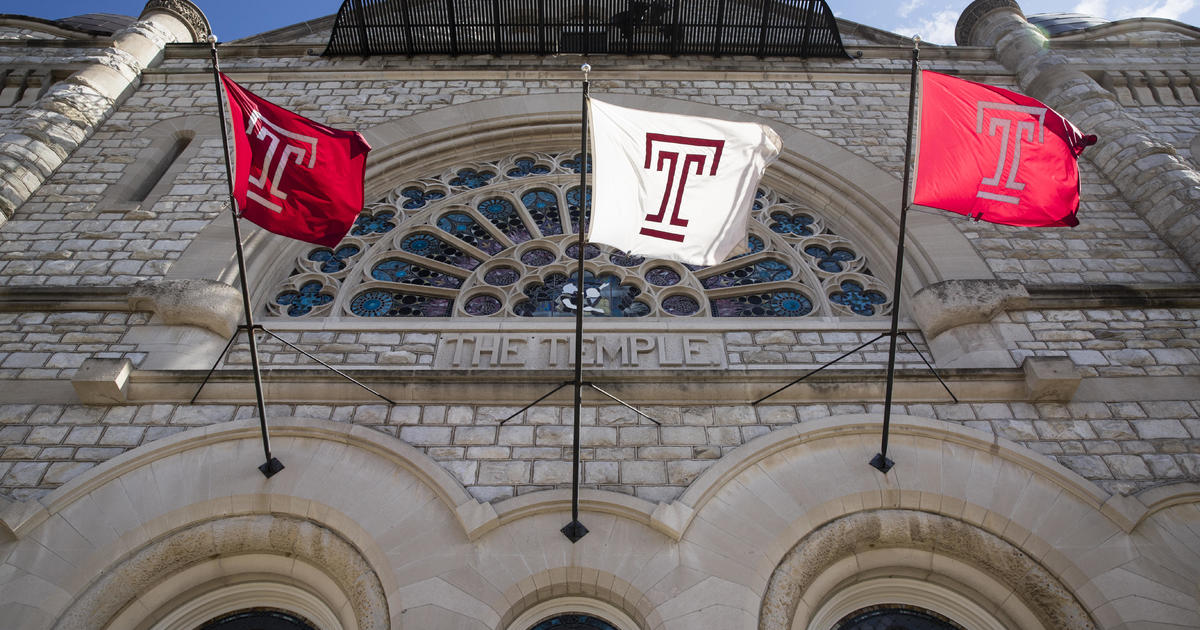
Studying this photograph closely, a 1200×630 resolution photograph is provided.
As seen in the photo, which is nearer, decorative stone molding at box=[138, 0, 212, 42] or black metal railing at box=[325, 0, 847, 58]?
black metal railing at box=[325, 0, 847, 58]

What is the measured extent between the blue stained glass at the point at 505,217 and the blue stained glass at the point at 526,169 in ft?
1.86

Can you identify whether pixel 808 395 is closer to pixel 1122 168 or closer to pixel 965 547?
pixel 965 547

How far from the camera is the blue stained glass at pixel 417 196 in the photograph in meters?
9.95

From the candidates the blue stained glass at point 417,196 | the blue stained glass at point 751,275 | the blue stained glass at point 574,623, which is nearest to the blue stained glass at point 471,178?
the blue stained glass at point 417,196

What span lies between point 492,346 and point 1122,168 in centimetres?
732

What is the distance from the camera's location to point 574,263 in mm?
8977

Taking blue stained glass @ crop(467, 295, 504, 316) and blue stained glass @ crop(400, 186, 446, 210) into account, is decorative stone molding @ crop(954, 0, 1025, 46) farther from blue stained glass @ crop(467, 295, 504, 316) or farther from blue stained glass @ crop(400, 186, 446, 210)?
blue stained glass @ crop(467, 295, 504, 316)

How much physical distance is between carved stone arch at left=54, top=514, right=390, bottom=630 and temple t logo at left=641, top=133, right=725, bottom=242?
9.99ft

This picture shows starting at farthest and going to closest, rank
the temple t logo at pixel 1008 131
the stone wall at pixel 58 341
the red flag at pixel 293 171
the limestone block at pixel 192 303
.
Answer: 1. the limestone block at pixel 192 303
2. the stone wall at pixel 58 341
3. the temple t logo at pixel 1008 131
4. the red flag at pixel 293 171

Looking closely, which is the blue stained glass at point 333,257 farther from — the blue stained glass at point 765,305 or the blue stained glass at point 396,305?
the blue stained glass at point 765,305

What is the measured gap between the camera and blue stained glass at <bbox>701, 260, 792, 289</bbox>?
8867 mm

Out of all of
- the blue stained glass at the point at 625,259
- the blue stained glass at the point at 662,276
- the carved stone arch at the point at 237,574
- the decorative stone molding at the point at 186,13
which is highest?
the decorative stone molding at the point at 186,13

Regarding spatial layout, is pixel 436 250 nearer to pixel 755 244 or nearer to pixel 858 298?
pixel 755 244

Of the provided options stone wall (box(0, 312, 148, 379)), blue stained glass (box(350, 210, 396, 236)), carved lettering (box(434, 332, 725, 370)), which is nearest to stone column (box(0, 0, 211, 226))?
stone wall (box(0, 312, 148, 379))
